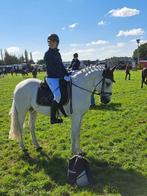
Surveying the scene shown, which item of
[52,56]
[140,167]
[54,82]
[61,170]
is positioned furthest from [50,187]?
[52,56]

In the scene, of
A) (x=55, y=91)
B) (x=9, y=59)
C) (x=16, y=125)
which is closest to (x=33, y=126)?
(x=16, y=125)

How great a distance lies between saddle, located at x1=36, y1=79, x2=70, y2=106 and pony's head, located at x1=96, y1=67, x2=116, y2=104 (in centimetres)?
81

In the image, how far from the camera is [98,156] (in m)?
8.84

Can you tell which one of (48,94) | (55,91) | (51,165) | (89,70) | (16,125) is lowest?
(51,165)

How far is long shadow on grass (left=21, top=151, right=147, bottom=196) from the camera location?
21.7 feet

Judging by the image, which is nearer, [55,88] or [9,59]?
[55,88]

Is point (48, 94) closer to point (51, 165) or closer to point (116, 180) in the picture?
point (51, 165)

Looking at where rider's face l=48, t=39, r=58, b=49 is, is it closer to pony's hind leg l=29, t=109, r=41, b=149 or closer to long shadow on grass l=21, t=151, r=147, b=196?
pony's hind leg l=29, t=109, r=41, b=149

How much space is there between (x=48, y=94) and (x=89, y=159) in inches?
77.6

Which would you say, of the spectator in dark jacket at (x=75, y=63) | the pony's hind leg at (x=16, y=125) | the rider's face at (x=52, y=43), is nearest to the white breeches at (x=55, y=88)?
the rider's face at (x=52, y=43)

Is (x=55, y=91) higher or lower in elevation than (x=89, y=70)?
lower

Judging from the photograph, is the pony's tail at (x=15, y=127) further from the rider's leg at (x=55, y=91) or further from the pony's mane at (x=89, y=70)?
the pony's mane at (x=89, y=70)

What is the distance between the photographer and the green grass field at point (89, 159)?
22.3 ft

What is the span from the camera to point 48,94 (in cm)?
886
